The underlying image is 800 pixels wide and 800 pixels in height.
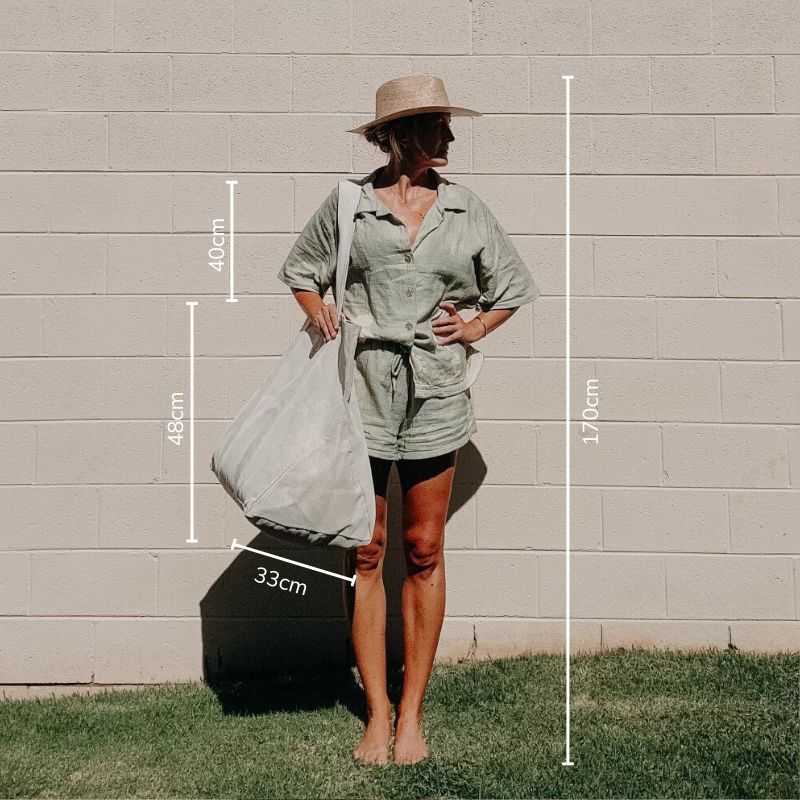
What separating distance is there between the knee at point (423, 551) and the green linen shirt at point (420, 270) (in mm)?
479

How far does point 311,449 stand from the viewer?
9.75 feet

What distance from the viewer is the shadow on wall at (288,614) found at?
400 cm

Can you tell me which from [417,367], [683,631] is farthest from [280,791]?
[683,631]

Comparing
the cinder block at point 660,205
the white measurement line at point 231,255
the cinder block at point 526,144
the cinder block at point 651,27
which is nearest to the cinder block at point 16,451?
the white measurement line at point 231,255

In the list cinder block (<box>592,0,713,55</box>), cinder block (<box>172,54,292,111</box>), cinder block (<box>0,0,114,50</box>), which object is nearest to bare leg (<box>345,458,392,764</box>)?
cinder block (<box>172,54,292,111</box>)

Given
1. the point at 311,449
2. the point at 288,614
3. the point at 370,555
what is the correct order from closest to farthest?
the point at 311,449 < the point at 370,555 < the point at 288,614

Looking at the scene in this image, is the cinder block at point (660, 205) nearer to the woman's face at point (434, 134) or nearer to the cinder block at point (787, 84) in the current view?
the cinder block at point (787, 84)

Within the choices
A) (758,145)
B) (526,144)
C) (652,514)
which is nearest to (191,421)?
(526,144)

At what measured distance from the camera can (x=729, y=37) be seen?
13.0ft

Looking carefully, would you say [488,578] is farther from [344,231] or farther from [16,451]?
[16,451]

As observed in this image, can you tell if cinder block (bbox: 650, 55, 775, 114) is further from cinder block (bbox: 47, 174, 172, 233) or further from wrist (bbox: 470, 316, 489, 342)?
cinder block (bbox: 47, 174, 172, 233)

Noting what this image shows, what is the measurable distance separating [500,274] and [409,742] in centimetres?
152

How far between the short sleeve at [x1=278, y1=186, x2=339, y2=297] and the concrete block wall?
2.31ft

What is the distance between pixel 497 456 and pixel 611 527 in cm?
54
